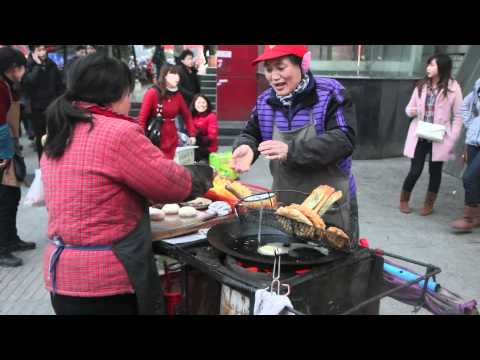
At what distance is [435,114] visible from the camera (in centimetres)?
571

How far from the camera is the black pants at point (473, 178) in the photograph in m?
5.07

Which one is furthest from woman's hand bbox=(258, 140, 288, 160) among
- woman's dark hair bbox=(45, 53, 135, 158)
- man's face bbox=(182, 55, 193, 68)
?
man's face bbox=(182, 55, 193, 68)

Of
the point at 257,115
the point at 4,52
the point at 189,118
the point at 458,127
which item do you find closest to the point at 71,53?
the point at 189,118

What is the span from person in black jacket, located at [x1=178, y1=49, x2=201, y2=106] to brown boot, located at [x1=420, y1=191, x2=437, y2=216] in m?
4.19

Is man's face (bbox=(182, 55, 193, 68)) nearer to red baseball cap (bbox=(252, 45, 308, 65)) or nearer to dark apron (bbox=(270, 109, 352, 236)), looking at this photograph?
dark apron (bbox=(270, 109, 352, 236))

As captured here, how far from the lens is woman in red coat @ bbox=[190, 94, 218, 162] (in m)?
6.85

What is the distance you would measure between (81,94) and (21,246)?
358 cm

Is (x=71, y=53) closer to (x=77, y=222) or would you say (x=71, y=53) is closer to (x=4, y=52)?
(x=4, y=52)

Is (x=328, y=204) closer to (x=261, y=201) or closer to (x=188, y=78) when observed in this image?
(x=261, y=201)

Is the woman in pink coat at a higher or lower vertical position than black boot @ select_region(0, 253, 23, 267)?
higher

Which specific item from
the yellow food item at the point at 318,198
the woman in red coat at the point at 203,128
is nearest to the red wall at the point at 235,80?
the woman in red coat at the point at 203,128

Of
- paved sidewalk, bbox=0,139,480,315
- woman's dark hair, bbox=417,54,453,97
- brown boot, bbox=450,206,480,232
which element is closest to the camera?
paved sidewalk, bbox=0,139,480,315

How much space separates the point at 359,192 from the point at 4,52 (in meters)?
5.02

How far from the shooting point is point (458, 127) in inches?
222
